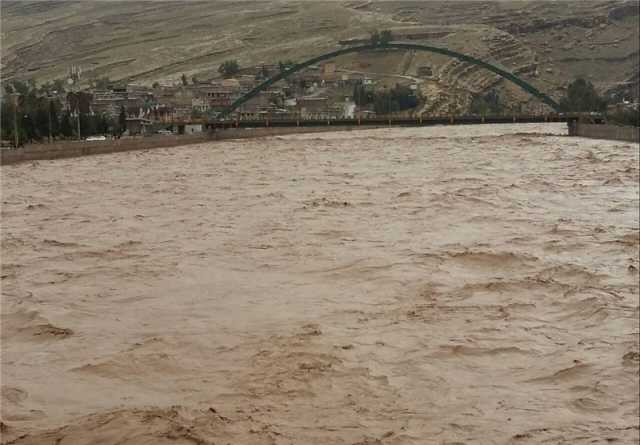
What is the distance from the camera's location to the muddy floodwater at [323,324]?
6.28 meters

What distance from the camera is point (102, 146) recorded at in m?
47.5

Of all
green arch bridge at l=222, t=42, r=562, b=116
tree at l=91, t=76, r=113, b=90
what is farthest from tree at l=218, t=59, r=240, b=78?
green arch bridge at l=222, t=42, r=562, b=116

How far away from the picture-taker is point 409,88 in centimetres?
13425

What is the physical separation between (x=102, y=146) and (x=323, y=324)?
133ft

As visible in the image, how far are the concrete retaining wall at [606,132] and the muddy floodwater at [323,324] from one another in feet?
111

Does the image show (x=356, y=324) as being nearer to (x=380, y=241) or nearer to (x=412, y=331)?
(x=412, y=331)

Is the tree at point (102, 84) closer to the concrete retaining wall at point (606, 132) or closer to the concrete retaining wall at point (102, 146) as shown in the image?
the concrete retaining wall at point (102, 146)

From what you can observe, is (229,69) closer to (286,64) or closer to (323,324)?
(286,64)

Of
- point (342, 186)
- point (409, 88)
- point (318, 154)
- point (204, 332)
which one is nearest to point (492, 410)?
point (204, 332)

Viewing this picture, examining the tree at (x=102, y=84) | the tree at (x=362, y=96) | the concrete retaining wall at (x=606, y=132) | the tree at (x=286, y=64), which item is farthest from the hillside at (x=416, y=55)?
the concrete retaining wall at (x=606, y=132)

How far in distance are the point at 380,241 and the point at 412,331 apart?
6.00m

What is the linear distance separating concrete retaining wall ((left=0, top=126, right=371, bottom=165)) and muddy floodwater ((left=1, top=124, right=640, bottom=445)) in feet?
66.1

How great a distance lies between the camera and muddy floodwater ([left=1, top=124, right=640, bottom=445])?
20.6 ft

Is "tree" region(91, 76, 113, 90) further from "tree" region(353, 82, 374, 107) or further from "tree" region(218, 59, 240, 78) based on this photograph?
"tree" region(353, 82, 374, 107)
